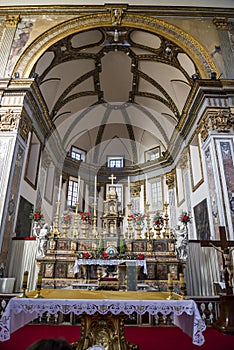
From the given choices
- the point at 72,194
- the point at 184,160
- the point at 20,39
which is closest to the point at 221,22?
the point at 184,160

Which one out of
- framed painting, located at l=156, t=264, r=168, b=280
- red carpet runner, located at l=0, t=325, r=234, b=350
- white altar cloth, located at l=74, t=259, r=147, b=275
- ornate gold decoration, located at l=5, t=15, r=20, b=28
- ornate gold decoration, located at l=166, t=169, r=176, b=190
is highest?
ornate gold decoration, located at l=5, t=15, r=20, b=28

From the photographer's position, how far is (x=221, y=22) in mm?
10781

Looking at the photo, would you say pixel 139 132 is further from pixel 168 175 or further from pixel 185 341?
pixel 185 341

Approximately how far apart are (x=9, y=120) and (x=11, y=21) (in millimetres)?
5169

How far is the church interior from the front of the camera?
7.88 meters

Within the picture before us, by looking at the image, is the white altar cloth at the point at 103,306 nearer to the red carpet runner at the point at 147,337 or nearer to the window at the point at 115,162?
the red carpet runner at the point at 147,337

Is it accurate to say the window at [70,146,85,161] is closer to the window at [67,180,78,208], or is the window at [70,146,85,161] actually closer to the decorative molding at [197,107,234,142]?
the window at [67,180,78,208]

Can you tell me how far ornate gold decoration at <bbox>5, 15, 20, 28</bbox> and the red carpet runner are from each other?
452 inches

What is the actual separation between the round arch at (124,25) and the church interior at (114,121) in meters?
0.05

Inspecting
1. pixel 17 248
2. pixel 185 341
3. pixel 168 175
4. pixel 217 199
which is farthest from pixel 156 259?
pixel 168 175

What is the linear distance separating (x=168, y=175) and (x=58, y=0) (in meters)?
11.0

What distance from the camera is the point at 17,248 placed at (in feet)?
27.8

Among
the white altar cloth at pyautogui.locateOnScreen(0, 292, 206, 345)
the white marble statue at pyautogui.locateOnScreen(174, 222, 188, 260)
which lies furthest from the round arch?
the white altar cloth at pyautogui.locateOnScreen(0, 292, 206, 345)

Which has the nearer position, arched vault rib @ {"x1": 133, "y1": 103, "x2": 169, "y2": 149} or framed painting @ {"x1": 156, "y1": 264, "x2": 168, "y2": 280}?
framed painting @ {"x1": 156, "y1": 264, "x2": 168, "y2": 280}
